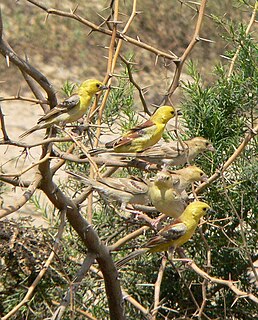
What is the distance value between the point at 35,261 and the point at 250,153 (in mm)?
1264

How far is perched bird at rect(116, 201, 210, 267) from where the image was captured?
3.10m

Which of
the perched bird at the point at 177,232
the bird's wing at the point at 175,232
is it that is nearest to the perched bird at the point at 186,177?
the perched bird at the point at 177,232

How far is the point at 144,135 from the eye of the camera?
12.0ft

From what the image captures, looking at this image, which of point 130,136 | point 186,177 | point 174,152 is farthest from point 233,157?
point 130,136

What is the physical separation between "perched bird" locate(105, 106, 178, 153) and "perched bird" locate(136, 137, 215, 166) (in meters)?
0.05

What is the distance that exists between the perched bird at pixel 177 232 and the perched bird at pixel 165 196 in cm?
11

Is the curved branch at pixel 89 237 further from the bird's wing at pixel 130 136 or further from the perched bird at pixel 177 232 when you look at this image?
the bird's wing at pixel 130 136

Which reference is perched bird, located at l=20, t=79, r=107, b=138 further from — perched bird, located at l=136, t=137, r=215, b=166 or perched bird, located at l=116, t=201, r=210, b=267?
perched bird, located at l=116, t=201, r=210, b=267

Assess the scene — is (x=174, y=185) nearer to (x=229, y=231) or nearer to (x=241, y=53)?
(x=229, y=231)

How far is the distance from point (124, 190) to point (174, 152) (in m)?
0.43

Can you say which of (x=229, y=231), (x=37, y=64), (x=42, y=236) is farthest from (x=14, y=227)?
(x=37, y=64)

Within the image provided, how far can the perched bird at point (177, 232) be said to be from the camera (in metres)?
3.10

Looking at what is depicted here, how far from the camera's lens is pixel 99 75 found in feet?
41.0

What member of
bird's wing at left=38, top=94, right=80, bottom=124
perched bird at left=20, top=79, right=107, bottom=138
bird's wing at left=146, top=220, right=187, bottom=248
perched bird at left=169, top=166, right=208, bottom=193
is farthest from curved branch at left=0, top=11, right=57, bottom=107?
perched bird at left=169, top=166, right=208, bottom=193
